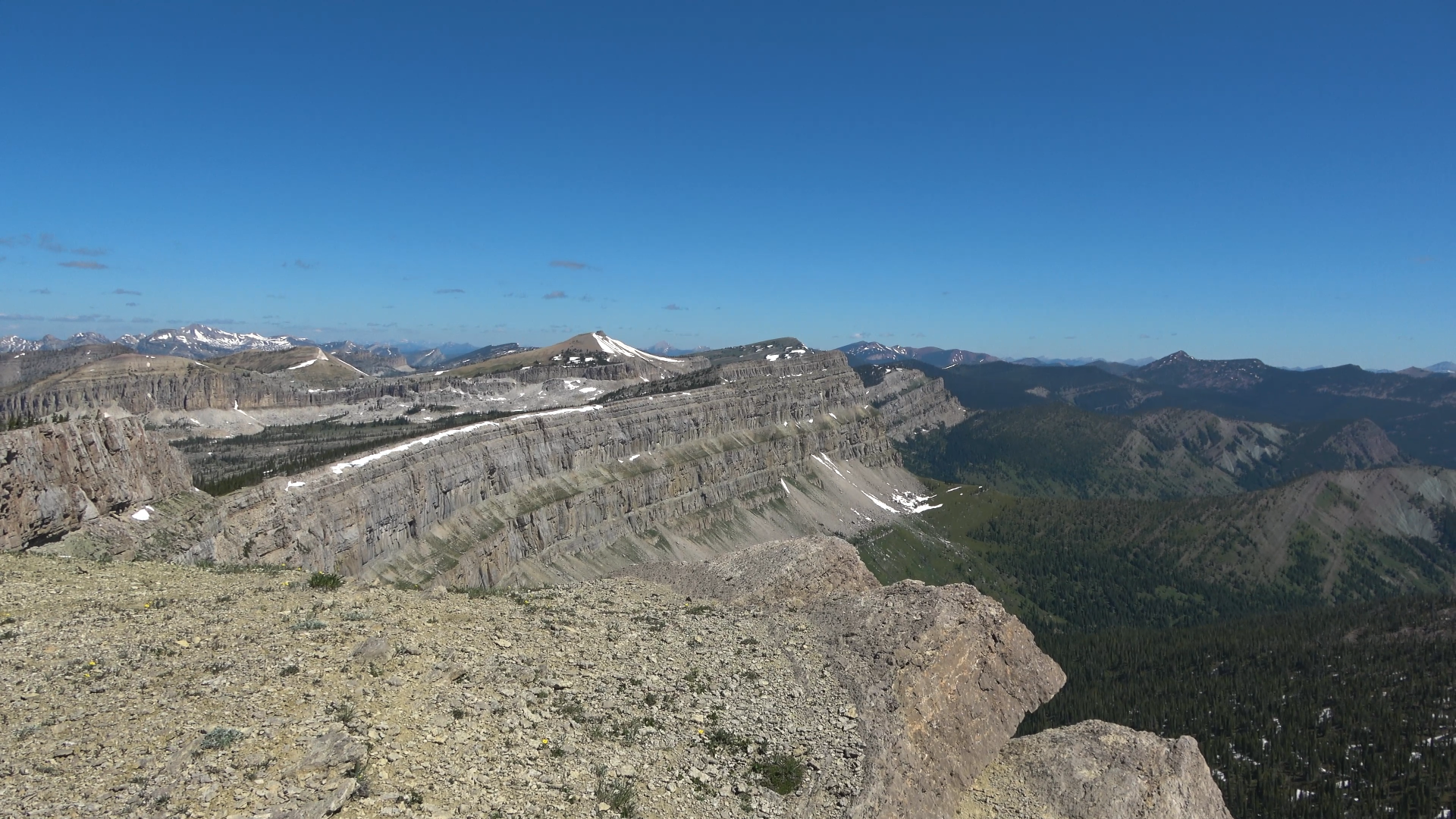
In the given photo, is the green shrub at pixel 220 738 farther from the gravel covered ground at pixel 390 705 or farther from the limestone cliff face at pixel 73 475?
the limestone cliff face at pixel 73 475

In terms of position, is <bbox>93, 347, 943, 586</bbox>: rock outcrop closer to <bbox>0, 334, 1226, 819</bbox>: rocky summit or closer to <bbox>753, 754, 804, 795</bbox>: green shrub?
<bbox>0, 334, 1226, 819</bbox>: rocky summit

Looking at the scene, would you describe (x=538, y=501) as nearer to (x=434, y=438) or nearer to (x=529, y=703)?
(x=434, y=438)

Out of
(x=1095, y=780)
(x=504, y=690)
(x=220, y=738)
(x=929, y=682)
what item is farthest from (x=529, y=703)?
(x=1095, y=780)

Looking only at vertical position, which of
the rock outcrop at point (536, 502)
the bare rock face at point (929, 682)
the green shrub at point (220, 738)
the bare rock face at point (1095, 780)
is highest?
the green shrub at point (220, 738)

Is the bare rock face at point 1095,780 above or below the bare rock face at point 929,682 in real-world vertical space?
below

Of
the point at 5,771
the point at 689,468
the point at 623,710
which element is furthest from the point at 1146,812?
the point at 689,468

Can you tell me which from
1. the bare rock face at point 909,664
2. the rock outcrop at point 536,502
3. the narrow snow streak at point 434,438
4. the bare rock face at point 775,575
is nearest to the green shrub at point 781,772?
the bare rock face at point 909,664

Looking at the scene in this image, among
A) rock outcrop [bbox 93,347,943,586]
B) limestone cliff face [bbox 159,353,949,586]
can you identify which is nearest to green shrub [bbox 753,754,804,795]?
rock outcrop [bbox 93,347,943,586]
